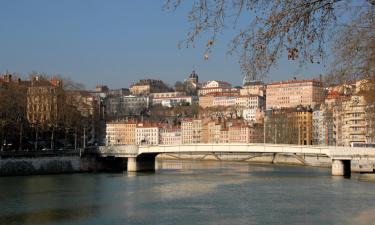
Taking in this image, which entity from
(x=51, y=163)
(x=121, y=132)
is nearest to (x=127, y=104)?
(x=121, y=132)

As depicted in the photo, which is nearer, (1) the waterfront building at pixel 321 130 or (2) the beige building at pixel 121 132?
(1) the waterfront building at pixel 321 130

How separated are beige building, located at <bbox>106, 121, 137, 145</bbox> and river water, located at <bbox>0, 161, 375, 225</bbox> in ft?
296

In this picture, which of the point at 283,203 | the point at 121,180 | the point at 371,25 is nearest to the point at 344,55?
the point at 371,25

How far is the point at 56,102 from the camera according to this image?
5262 centimetres

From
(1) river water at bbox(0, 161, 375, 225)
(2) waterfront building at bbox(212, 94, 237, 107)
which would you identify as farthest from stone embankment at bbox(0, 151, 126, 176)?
(2) waterfront building at bbox(212, 94, 237, 107)

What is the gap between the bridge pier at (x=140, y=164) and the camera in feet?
166

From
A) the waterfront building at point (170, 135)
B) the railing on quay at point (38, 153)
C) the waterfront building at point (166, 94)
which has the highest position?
the waterfront building at point (166, 94)

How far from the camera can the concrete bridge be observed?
147 feet

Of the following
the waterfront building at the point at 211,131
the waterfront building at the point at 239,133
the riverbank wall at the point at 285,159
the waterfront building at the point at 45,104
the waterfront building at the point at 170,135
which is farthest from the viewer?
the waterfront building at the point at 170,135

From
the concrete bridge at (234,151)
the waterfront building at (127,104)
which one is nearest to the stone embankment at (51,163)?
the concrete bridge at (234,151)

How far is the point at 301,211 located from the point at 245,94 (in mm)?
138860

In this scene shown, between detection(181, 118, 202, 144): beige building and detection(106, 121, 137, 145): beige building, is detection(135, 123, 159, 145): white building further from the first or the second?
detection(181, 118, 202, 144): beige building

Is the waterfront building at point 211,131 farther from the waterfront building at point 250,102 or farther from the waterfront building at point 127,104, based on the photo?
the waterfront building at point 127,104

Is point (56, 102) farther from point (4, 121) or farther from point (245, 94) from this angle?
point (245, 94)
